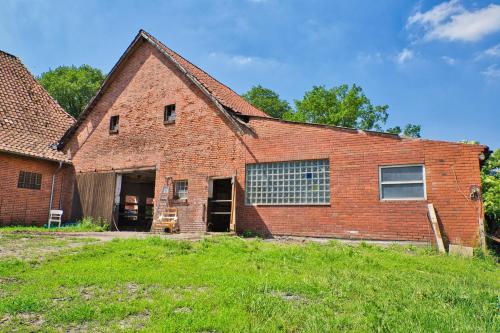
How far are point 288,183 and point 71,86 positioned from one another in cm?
3195

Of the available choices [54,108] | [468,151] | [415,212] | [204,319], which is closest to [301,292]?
[204,319]

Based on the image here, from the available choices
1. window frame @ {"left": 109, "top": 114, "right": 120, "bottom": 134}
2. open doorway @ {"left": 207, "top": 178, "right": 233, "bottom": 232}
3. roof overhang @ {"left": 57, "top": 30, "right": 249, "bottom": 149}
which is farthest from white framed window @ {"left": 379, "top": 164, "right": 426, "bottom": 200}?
window frame @ {"left": 109, "top": 114, "right": 120, "bottom": 134}

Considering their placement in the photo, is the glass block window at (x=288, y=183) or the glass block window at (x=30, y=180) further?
the glass block window at (x=30, y=180)

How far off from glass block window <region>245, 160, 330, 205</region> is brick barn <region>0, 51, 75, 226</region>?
10534 mm

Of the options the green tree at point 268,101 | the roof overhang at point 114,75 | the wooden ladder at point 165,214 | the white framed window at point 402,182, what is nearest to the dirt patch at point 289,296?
the white framed window at point 402,182

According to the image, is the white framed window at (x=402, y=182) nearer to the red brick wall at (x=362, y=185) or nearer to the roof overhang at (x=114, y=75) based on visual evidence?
the red brick wall at (x=362, y=185)

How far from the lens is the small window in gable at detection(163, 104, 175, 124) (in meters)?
15.7

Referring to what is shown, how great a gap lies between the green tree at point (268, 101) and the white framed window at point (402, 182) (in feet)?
120

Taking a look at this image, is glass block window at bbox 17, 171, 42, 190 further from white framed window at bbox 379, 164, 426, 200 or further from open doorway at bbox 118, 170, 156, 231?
white framed window at bbox 379, 164, 426, 200

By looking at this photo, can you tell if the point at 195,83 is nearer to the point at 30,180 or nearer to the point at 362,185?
the point at 362,185

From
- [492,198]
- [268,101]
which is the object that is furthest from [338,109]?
[492,198]

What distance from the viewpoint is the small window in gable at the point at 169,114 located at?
15.7m

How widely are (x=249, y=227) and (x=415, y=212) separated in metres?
5.73

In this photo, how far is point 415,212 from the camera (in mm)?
10328
